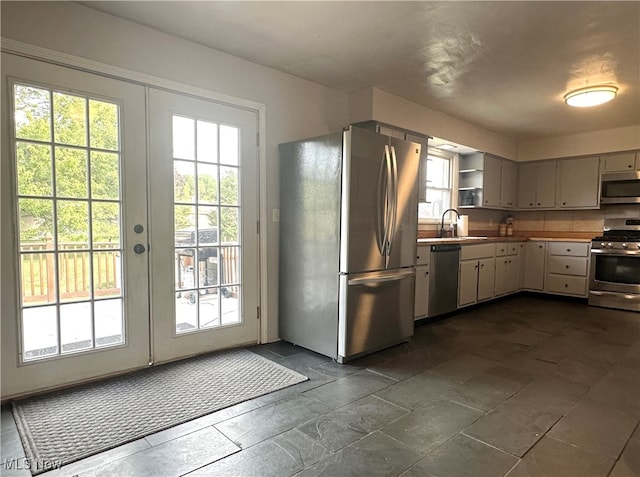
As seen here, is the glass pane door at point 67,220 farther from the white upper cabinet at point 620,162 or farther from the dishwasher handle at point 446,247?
the white upper cabinet at point 620,162

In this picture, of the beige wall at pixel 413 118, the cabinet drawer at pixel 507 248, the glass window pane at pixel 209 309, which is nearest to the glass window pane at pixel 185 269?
the glass window pane at pixel 209 309

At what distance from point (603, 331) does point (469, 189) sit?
2.40 metres

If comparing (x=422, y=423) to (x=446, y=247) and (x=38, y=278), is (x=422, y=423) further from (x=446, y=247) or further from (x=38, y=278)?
(x=446, y=247)

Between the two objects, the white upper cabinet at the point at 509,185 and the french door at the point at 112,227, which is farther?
the white upper cabinet at the point at 509,185

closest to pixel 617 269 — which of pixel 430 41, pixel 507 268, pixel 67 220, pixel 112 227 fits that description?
pixel 507 268

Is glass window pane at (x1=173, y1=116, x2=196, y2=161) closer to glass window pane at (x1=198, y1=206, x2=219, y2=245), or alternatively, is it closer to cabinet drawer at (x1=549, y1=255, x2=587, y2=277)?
glass window pane at (x1=198, y1=206, x2=219, y2=245)

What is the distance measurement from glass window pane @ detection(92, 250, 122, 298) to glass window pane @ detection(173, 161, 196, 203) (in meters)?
0.60

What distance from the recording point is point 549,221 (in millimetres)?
6121

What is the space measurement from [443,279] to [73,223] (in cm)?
349

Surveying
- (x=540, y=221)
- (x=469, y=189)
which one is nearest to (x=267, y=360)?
(x=469, y=189)

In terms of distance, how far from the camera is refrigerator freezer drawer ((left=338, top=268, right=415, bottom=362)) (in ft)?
9.43

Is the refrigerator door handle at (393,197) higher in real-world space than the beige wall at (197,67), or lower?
lower

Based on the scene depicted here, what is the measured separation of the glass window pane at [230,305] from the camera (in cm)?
312

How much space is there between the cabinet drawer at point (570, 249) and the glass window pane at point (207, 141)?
4990mm
